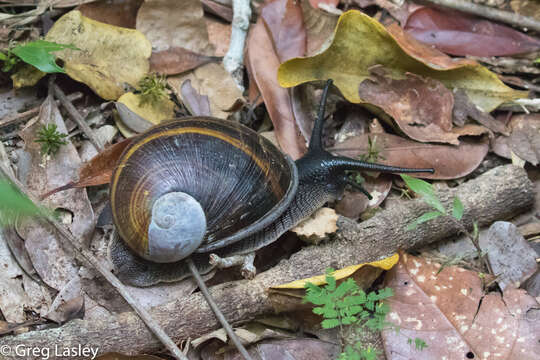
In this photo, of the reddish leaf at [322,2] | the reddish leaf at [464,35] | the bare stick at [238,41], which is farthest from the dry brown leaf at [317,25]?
the reddish leaf at [464,35]

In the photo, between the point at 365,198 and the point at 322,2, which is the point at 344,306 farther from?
the point at 322,2

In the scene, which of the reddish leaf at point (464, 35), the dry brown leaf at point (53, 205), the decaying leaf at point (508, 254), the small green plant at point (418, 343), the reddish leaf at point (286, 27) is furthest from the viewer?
the reddish leaf at point (464, 35)

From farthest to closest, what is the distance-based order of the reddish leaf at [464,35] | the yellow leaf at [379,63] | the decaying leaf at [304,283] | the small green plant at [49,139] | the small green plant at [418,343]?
the reddish leaf at [464,35]
the yellow leaf at [379,63]
the small green plant at [49,139]
the decaying leaf at [304,283]
the small green plant at [418,343]

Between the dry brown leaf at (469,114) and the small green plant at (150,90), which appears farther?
the dry brown leaf at (469,114)

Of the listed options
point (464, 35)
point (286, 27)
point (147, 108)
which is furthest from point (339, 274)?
point (464, 35)

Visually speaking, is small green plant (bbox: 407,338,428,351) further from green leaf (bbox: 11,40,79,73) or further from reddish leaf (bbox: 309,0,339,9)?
green leaf (bbox: 11,40,79,73)

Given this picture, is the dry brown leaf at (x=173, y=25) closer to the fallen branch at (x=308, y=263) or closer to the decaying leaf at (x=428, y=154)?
the decaying leaf at (x=428, y=154)
